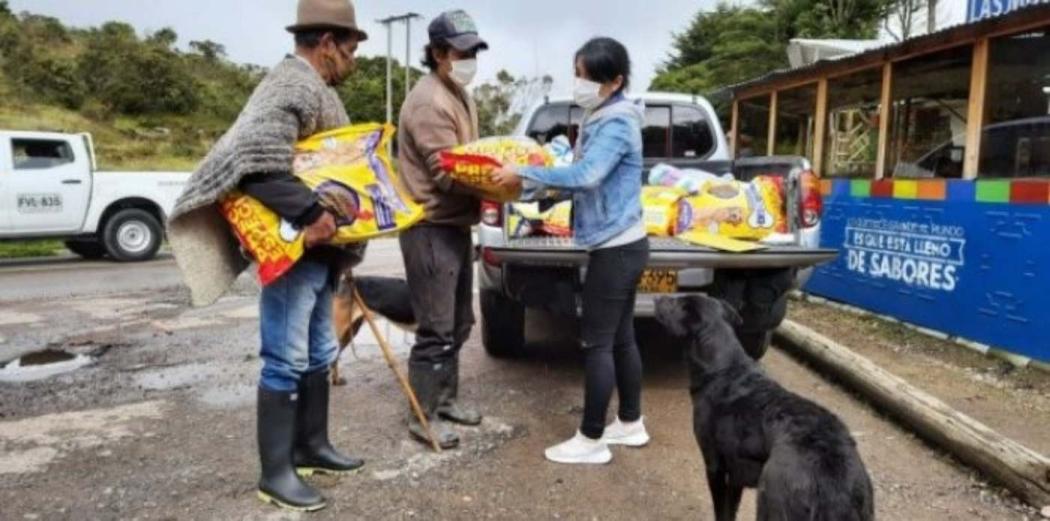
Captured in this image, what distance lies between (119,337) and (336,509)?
4.03 meters

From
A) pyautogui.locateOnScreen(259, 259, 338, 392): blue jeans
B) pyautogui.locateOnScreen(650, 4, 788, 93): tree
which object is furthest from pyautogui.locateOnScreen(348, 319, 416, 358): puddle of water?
pyautogui.locateOnScreen(650, 4, 788, 93): tree

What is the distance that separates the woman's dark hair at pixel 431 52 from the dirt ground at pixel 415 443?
1.74 m

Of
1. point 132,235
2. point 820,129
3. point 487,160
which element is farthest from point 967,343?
point 132,235

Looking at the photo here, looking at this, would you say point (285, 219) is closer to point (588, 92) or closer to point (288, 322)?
point (288, 322)

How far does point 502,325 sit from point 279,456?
7.62 feet

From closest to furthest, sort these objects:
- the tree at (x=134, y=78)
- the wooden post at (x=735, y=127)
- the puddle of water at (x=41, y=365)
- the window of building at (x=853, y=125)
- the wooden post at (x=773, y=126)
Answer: the puddle of water at (x=41, y=365) < the window of building at (x=853, y=125) < the wooden post at (x=773, y=126) < the wooden post at (x=735, y=127) < the tree at (x=134, y=78)

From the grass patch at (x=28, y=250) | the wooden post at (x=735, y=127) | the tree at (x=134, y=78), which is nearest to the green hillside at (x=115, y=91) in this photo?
the tree at (x=134, y=78)

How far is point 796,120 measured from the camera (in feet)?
27.0

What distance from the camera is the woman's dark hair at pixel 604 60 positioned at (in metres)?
3.23

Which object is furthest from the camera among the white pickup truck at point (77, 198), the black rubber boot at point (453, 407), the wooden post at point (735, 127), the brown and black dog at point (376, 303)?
the white pickup truck at point (77, 198)

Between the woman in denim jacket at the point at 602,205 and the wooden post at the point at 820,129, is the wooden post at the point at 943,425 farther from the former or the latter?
the wooden post at the point at 820,129

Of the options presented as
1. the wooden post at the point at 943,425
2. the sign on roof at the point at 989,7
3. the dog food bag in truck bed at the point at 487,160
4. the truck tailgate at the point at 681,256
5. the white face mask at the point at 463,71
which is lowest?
the wooden post at the point at 943,425

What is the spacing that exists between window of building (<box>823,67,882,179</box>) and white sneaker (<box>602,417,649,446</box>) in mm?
4122

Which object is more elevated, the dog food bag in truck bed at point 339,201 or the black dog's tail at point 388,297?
the dog food bag in truck bed at point 339,201
